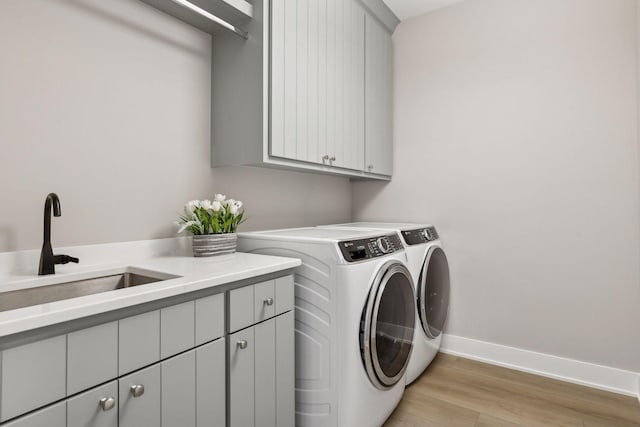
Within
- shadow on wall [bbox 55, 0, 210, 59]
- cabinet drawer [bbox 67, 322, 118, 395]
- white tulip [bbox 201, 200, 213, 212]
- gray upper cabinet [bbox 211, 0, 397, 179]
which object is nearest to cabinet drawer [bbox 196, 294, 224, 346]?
cabinet drawer [bbox 67, 322, 118, 395]

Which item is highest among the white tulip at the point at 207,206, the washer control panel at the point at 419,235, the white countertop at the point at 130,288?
the white tulip at the point at 207,206

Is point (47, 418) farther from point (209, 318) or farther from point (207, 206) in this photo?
point (207, 206)

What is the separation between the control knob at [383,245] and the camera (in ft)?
5.49

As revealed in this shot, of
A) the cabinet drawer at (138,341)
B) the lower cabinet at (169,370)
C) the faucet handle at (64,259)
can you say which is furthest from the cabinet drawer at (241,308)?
the faucet handle at (64,259)

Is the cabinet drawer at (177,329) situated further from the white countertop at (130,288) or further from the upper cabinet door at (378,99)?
the upper cabinet door at (378,99)

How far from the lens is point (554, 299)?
2.22m

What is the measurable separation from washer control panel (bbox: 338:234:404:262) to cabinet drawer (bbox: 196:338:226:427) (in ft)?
2.01

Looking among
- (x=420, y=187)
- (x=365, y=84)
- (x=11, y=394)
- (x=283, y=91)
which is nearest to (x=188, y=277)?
(x=11, y=394)

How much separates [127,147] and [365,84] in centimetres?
158

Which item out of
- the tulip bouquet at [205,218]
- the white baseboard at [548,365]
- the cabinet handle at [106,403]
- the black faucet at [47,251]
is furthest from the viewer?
the white baseboard at [548,365]

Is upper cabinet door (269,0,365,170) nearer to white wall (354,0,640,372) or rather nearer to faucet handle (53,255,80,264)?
white wall (354,0,640,372)

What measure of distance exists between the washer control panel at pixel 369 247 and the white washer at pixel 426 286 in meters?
0.18

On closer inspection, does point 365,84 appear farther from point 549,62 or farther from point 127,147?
point 127,147

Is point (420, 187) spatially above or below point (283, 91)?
below
